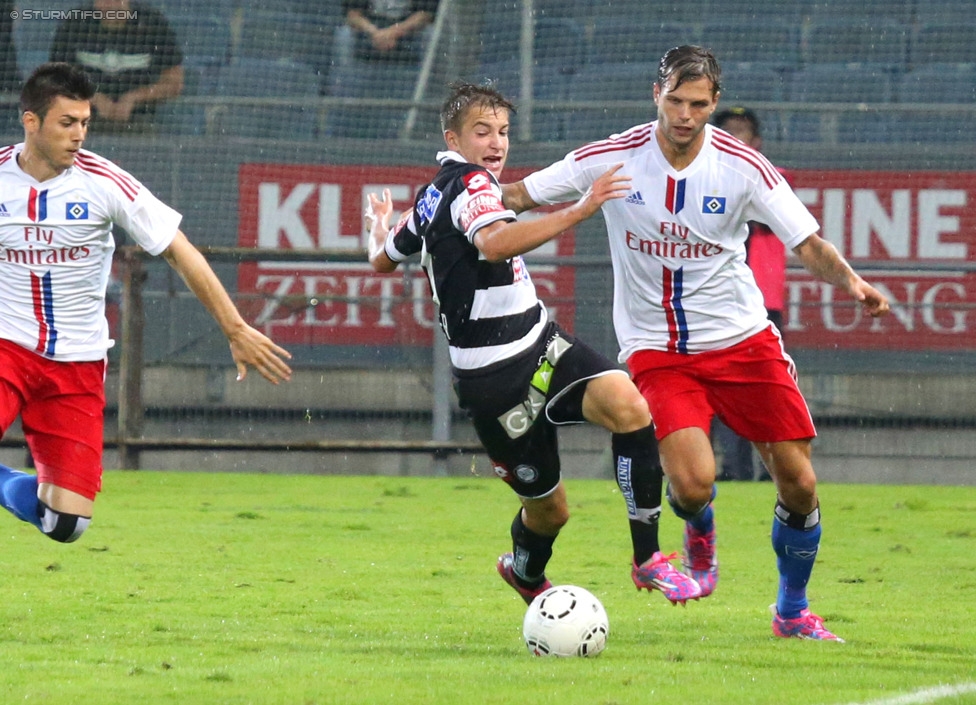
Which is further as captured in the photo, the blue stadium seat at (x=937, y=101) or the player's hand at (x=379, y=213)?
the blue stadium seat at (x=937, y=101)

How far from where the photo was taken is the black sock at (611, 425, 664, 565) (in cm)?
584

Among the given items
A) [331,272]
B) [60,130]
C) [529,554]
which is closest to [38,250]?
[60,130]

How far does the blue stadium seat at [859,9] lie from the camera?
14.0 m

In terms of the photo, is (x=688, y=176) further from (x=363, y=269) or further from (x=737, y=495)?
(x=363, y=269)

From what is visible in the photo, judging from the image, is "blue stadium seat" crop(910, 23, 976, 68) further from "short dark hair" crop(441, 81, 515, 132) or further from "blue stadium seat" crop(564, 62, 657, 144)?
"short dark hair" crop(441, 81, 515, 132)

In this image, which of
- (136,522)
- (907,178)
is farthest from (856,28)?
(136,522)

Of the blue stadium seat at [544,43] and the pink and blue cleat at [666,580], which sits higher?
the blue stadium seat at [544,43]

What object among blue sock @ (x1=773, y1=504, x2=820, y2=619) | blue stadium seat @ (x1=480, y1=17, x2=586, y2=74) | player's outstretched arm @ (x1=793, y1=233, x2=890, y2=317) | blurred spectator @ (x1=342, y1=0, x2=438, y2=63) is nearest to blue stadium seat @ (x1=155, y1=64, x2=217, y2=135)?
blurred spectator @ (x1=342, y1=0, x2=438, y2=63)

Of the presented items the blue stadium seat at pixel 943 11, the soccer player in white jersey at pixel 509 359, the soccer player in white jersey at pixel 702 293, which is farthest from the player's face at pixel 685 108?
the blue stadium seat at pixel 943 11

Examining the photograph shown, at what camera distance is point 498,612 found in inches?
261

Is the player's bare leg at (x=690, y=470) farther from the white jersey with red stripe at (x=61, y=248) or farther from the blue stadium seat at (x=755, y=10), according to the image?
the blue stadium seat at (x=755, y=10)

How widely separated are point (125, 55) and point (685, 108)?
29.2ft

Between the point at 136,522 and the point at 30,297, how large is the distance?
3.61 meters

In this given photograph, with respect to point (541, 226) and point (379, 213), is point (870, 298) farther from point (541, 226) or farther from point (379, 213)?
point (379, 213)
